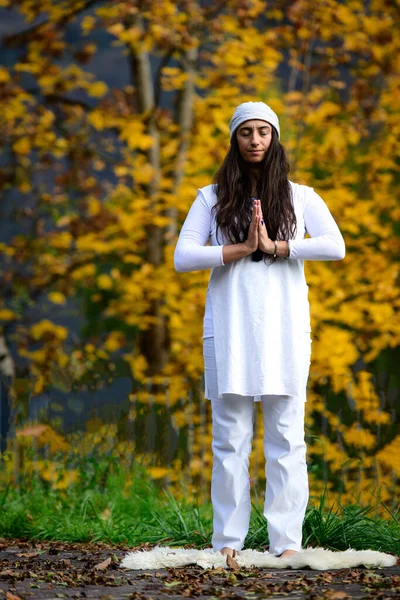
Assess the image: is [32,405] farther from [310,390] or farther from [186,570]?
[186,570]

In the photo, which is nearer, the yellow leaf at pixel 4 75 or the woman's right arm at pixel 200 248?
the woman's right arm at pixel 200 248

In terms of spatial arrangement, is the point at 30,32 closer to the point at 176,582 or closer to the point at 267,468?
the point at 267,468

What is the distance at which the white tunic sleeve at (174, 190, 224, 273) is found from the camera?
11.2 feet

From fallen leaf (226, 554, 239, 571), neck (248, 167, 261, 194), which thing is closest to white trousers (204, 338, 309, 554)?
fallen leaf (226, 554, 239, 571)

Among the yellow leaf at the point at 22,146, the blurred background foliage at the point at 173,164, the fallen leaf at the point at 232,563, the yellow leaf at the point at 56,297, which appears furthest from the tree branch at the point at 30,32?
the fallen leaf at the point at 232,563

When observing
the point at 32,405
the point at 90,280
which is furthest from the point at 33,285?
the point at 32,405

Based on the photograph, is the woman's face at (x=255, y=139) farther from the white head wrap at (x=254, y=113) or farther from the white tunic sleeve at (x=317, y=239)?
the white tunic sleeve at (x=317, y=239)

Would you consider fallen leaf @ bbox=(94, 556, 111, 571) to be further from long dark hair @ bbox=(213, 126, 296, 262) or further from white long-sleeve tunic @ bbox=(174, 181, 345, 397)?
long dark hair @ bbox=(213, 126, 296, 262)

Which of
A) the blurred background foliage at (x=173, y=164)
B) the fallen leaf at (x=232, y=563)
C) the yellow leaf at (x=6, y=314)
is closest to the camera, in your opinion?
the fallen leaf at (x=232, y=563)

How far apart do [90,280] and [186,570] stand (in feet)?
15.8

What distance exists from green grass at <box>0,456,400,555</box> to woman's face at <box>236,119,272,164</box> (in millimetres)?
1461

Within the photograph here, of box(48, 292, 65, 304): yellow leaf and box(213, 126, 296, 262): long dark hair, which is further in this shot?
box(48, 292, 65, 304): yellow leaf

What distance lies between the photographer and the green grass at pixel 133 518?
3811 millimetres

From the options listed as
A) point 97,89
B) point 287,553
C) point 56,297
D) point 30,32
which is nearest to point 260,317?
point 287,553
